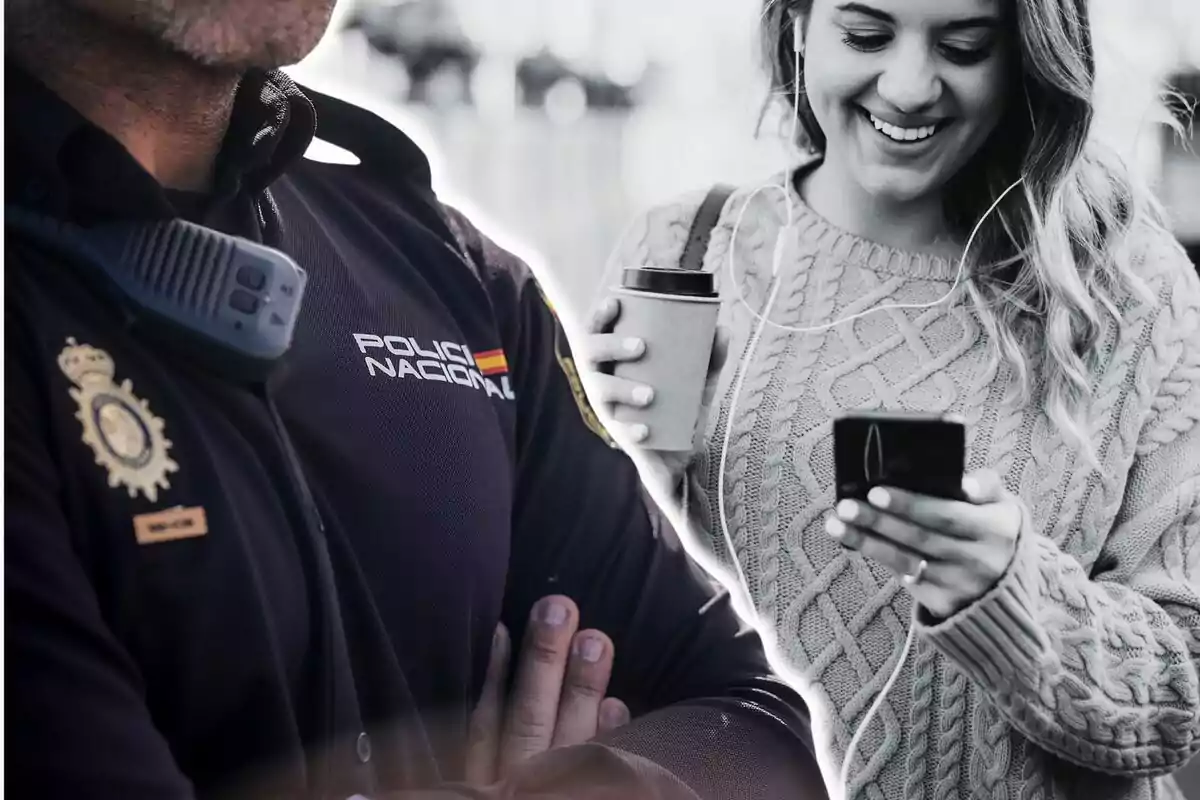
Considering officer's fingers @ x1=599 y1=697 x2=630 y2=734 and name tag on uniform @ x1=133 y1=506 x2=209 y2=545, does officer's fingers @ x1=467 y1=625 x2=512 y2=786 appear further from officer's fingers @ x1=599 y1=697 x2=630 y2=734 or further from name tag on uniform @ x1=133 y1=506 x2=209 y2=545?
name tag on uniform @ x1=133 y1=506 x2=209 y2=545

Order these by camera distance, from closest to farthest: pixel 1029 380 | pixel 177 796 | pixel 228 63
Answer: pixel 177 796 < pixel 228 63 < pixel 1029 380

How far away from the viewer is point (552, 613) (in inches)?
47.7

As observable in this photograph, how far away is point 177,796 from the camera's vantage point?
0.96 metres

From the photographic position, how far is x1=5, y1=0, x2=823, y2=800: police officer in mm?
979

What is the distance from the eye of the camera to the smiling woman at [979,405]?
1.29m

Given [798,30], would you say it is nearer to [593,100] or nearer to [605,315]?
[593,100]

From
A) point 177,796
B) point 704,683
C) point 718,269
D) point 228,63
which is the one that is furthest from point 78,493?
point 718,269

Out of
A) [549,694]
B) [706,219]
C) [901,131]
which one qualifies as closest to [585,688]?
[549,694]

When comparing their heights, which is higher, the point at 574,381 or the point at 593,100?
the point at 593,100

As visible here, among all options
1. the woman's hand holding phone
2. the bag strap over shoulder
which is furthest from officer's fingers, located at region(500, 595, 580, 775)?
the bag strap over shoulder

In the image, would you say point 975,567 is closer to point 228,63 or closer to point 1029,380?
point 1029,380

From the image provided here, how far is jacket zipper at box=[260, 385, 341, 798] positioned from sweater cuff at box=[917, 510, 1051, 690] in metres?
0.56

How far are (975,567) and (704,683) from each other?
0.90 feet

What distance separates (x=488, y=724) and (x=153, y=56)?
0.62m
